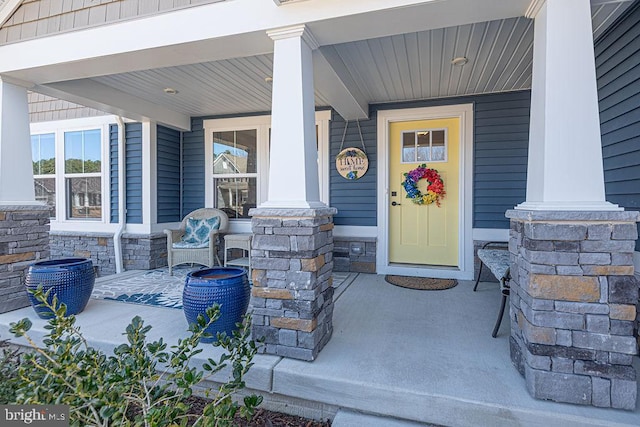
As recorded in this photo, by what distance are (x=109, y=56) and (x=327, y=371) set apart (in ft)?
9.38

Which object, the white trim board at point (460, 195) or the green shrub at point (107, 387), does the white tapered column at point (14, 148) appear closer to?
the green shrub at point (107, 387)

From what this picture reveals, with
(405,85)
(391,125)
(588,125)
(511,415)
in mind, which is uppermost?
(405,85)

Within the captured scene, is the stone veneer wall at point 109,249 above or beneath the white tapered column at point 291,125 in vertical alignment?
beneath

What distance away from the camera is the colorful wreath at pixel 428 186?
13.7 feet

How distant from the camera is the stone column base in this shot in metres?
1.99

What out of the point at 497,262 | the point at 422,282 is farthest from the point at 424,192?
the point at 497,262

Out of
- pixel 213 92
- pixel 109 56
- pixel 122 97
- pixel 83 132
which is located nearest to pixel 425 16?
pixel 109 56

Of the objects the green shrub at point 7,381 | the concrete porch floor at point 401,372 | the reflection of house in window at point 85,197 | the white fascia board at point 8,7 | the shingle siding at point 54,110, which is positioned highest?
the white fascia board at point 8,7

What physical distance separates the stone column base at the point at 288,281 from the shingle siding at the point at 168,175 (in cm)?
342

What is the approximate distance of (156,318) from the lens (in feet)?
8.77

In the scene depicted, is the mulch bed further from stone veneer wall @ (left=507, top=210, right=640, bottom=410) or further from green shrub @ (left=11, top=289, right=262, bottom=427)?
stone veneer wall @ (left=507, top=210, right=640, bottom=410)

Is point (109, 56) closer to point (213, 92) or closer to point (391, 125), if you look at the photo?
point (213, 92)

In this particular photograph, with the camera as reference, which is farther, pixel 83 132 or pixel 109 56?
pixel 83 132

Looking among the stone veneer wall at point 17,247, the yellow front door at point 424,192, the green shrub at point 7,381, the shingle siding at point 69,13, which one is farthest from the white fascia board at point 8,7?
the yellow front door at point 424,192
